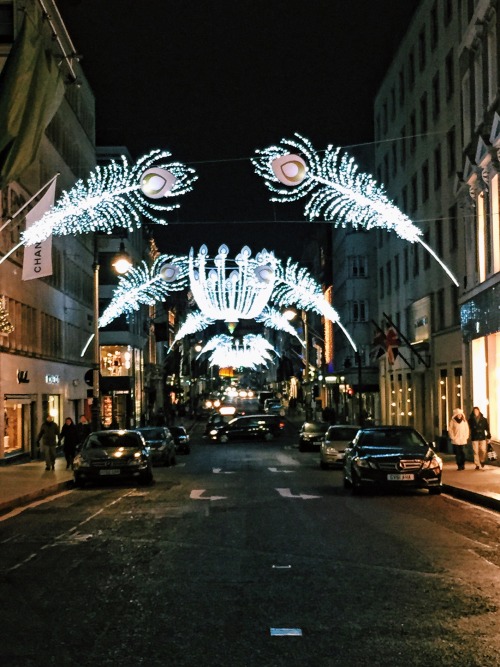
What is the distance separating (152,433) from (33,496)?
14.9 metres

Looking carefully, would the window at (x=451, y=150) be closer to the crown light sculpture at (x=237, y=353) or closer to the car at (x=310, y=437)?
the car at (x=310, y=437)

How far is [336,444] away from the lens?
34.8 meters

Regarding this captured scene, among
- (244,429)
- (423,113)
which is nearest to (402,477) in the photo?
(423,113)

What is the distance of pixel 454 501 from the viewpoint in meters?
21.6

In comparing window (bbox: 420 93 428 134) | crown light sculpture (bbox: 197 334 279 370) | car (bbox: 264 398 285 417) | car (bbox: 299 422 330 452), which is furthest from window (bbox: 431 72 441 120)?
crown light sculpture (bbox: 197 334 279 370)

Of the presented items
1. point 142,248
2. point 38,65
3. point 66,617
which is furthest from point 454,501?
point 142,248

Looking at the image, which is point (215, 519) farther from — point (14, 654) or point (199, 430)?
point (199, 430)

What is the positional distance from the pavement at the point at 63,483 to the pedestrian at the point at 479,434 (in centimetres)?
36

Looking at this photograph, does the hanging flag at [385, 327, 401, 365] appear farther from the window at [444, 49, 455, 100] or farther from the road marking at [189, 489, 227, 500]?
the road marking at [189, 489, 227, 500]

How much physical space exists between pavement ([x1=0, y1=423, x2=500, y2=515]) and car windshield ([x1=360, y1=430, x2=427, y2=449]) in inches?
49.0

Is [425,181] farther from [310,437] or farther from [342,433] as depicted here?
[342,433]

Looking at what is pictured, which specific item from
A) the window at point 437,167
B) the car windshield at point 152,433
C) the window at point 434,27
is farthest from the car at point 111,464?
the window at point 434,27

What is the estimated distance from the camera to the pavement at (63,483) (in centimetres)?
2162

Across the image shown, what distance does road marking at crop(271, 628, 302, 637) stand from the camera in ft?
27.5
